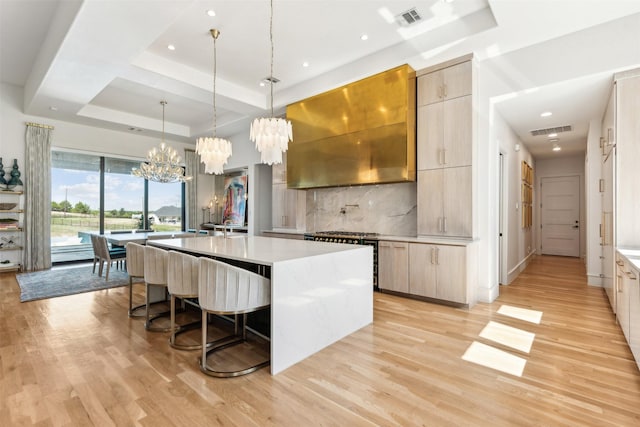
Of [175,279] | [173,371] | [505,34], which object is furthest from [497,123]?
[173,371]

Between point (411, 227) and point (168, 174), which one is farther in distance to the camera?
point (168, 174)

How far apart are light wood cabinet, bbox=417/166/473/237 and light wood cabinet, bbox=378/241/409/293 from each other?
43cm

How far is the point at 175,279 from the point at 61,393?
0.98 meters

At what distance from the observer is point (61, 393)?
204cm

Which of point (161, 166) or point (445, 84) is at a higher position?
point (445, 84)

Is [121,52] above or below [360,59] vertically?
below

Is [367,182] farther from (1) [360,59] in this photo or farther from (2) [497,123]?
(2) [497,123]

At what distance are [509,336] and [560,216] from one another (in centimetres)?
714

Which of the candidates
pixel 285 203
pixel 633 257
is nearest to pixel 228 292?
pixel 633 257

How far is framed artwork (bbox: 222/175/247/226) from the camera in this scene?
8.16 metres

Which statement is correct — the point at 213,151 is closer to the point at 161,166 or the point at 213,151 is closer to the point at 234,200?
the point at 161,166

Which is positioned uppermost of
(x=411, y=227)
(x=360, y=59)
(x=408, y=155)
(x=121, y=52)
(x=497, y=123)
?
(x=360, y=59)

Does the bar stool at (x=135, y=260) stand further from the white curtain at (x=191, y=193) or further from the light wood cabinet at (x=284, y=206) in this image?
the white curtain at (x=191, y=193)

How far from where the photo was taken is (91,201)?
714cm
